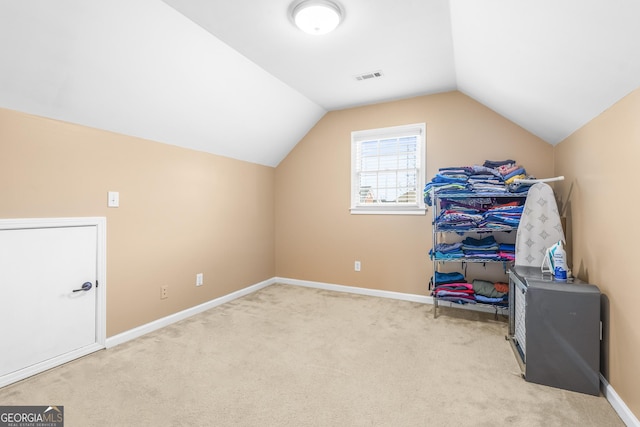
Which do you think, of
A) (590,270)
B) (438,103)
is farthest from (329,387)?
(438,103)

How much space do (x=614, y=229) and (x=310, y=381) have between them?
209cm

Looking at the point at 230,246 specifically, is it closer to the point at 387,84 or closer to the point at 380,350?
the point at 380,350

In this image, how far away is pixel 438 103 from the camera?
11.9ft

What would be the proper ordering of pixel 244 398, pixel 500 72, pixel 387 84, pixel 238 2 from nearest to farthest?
pixel 244 398
pixel 238 2
pixel 500 72
pixel 387 84

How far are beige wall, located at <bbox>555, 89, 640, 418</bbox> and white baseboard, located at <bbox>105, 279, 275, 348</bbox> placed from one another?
3.43m

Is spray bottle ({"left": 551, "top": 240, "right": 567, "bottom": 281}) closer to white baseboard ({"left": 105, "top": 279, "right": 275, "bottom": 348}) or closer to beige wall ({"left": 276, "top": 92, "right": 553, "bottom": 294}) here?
beige wall ({"left": 276, "top": 92, "right": 553, "bottom": 294})

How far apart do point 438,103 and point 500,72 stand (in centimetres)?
124

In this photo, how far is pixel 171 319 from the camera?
10.1 feet

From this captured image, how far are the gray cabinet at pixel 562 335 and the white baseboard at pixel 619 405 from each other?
0.05 meters

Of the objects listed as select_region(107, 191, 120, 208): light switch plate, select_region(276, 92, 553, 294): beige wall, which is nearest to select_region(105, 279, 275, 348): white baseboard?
select_region(276, 92, 553, 294): beige wall

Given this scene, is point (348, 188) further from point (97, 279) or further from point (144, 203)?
point (97, 279)

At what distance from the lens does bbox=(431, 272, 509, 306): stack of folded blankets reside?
301 cm

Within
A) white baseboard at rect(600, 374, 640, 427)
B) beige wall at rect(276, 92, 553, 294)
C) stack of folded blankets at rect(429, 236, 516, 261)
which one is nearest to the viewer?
white baseboard at rect(600, 374, 640, 427)

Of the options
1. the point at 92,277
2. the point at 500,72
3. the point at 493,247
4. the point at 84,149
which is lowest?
the point at 92,277
